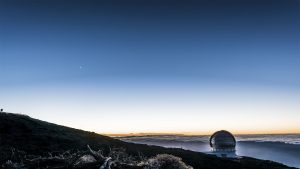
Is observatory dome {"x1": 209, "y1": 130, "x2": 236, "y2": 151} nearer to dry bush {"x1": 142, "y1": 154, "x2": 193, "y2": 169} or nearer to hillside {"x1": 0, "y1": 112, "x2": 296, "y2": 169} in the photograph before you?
hillside {"x1": 0, "y1": 112, "x2": 296, "y2": 169}

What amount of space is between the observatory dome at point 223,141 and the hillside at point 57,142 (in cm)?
5108

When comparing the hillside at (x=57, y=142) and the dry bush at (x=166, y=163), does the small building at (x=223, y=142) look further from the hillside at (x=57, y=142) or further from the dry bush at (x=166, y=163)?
the dry bush at (x=166, y=163)

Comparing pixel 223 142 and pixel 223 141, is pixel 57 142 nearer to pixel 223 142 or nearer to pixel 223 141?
pixel 223 142

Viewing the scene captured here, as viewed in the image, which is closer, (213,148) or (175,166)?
(175,166)

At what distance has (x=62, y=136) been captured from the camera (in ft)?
89.3

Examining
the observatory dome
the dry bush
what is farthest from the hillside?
the observatory dome

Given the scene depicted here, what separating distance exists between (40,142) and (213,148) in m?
62.9

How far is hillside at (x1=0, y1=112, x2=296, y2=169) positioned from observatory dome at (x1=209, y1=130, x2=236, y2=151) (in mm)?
51077

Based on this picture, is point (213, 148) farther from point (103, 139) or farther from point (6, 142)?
point (6, 142)

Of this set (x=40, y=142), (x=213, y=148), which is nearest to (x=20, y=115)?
(x=40, y=142)

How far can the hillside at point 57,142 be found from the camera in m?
22.3

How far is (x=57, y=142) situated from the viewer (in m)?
25.3

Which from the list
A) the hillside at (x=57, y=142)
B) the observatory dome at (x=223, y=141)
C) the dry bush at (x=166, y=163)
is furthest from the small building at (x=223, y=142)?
the dry bush at (x=166, y=163)

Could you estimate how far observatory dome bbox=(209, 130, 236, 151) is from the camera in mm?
80062
